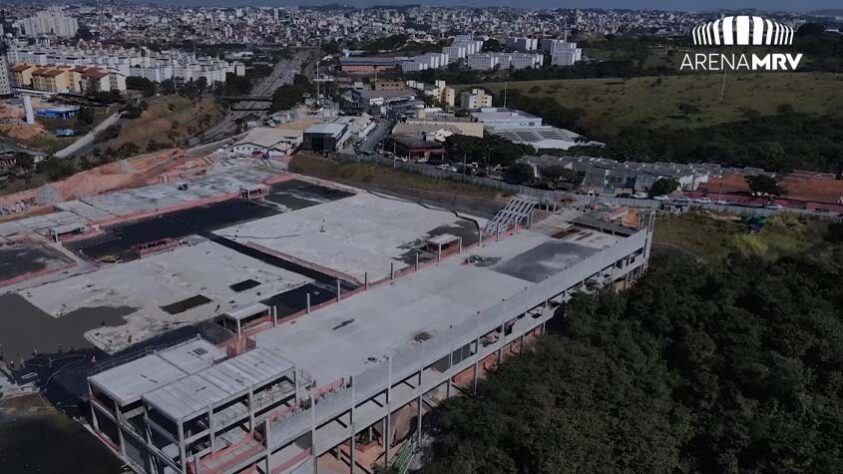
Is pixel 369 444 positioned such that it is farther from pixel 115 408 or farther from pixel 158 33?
pixel 158 33

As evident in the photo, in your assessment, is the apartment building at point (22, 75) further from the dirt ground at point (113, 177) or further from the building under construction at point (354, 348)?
the building under construction at point (354, 348)

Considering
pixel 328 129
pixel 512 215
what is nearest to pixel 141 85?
pixel 328 129

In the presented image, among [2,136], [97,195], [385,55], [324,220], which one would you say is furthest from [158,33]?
[324,220]

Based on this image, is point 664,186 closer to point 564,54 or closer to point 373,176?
point 373,176

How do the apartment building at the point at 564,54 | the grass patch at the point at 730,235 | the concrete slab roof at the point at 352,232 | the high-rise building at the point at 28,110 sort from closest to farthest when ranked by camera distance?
the concrete slab roof at the point at 352,232
the grass patch at the point at 730,235
the high-rise building at the point at 28,110
the apartment building at the point at 564,54

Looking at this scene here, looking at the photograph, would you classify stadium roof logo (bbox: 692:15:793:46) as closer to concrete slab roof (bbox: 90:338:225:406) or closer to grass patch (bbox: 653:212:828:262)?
grass patch (bbox: 653:212:828:262)

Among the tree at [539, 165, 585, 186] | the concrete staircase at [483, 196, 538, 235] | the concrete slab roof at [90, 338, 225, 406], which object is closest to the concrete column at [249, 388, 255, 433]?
the concrete slab roof at [90, 338, 225, 406]

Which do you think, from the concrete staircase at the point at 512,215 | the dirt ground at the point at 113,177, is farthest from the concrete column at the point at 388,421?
the dirt ground at the point at 113,177
